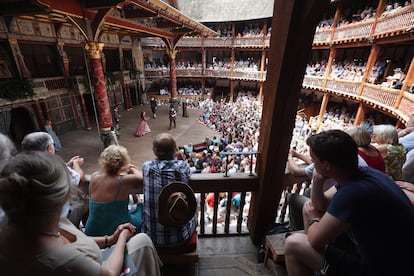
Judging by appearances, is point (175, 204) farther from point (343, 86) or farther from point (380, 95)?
point (343, 86)

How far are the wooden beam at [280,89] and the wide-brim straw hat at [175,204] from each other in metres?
0.75

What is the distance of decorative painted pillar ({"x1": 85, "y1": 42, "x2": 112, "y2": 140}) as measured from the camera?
19.0ft

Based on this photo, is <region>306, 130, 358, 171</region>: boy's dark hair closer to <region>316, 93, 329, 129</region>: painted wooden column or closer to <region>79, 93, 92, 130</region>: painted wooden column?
<region>79, 93, 92, 130</region>: painted wooden column

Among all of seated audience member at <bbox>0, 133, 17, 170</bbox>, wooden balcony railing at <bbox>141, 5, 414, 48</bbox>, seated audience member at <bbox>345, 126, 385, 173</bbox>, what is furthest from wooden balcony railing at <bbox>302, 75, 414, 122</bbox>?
seated audience member at <bbox>0, 133, 17, 170</bbox>

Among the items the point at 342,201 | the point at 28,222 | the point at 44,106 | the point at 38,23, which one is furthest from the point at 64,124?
the point at 342,201

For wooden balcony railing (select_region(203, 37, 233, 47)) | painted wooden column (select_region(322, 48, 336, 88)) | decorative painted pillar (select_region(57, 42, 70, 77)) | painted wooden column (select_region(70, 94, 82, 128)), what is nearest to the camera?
decorative painted pillar (select_region(57, 42, 70, 77))

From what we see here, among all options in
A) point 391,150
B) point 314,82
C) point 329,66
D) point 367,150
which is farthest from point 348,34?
point 367,150

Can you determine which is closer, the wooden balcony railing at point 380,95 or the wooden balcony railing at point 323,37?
the wooden balcony railing at point 380,95

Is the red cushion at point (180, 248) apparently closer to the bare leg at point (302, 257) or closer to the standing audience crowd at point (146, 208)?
the standing audience crowd at point (146, 208)

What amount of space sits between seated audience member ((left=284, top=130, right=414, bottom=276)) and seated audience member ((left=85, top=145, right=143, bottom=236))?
130 centimetres

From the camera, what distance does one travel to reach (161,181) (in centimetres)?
152

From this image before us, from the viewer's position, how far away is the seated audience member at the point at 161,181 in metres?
1.53

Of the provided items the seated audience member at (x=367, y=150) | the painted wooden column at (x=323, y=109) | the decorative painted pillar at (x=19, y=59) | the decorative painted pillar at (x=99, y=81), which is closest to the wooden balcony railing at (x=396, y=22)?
the painted wooden column at (x=323, y=109)

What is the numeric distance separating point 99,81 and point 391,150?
7105 mm
